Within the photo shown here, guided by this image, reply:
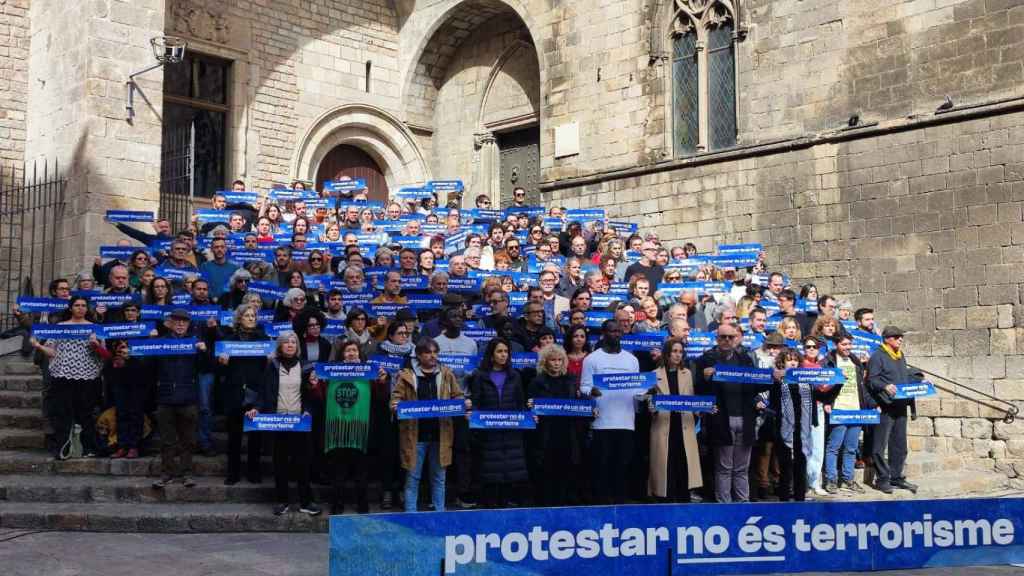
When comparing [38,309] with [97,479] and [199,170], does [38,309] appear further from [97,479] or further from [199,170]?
[199,170]

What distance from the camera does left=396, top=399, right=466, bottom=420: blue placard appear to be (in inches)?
325

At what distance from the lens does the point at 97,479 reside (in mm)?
9070

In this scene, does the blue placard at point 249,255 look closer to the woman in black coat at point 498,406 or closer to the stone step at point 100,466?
the stone step at point 100,466

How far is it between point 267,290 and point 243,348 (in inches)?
65.3

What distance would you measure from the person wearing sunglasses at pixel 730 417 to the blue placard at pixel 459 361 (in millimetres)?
1944

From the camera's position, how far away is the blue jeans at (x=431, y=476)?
27.8 ft

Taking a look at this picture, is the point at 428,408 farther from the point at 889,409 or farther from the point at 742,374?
the point at 889,409

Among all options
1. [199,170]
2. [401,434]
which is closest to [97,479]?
[401,434]

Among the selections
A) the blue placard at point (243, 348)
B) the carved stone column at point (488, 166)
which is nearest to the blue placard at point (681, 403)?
the blue placard at point (243, 348)

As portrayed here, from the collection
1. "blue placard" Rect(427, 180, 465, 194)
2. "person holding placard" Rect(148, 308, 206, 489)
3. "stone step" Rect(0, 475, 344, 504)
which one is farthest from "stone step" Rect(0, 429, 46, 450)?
"blue placard" Rect(427, 180, 465, 194)

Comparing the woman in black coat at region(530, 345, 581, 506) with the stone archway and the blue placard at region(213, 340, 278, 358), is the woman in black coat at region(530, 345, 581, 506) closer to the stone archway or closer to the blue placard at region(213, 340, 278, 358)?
the blue placard at region(213, 340, 278, 358)

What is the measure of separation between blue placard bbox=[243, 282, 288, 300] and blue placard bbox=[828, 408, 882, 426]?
5475mm

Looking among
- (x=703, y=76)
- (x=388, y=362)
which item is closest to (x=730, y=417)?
A: (x=388, y=362)

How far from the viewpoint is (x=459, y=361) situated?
888 cm
